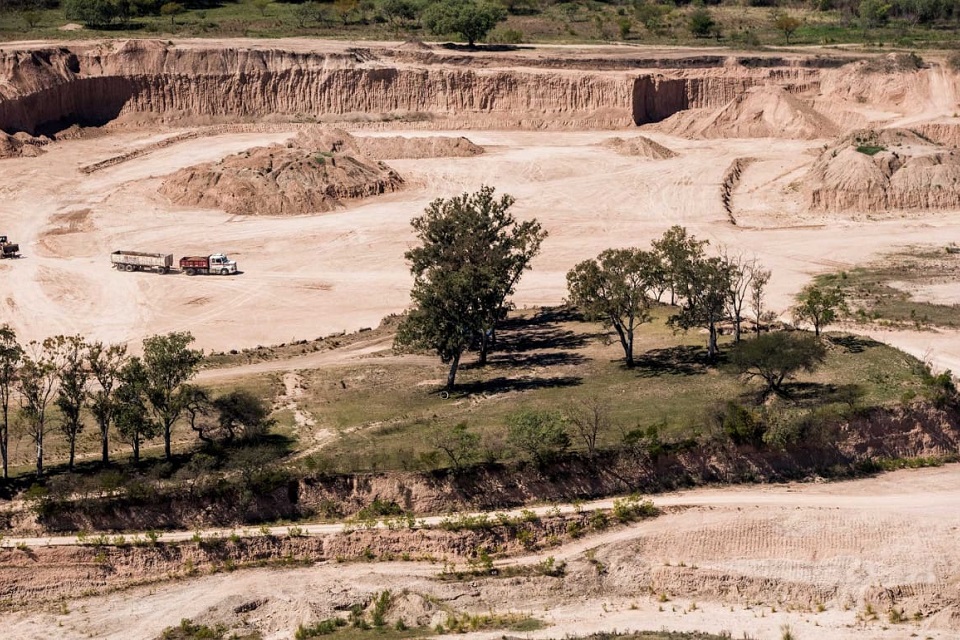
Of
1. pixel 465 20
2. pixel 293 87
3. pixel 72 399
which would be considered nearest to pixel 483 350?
pixel 72 399

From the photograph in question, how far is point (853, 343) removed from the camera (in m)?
66.7

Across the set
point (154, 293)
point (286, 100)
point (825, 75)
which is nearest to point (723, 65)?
point (825, 75)

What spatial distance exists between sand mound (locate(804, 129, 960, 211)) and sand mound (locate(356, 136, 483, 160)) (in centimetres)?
2997

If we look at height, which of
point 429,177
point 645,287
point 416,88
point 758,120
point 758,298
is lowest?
point 758,298

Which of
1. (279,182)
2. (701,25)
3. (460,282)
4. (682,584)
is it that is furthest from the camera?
(701,25)

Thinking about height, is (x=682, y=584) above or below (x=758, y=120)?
below

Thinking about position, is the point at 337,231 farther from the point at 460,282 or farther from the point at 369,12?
the point at 369,12

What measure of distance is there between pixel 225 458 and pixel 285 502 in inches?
150

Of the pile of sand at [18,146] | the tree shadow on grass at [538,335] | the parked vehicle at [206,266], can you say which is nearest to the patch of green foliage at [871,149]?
the tree shadow on grass at [538,335]

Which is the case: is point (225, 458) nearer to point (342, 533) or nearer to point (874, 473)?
point (342, 533)

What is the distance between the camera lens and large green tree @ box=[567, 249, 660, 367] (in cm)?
6488

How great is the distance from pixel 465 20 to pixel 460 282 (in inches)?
3349

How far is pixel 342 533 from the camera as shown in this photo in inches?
1941

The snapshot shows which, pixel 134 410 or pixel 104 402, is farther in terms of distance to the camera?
pixel 104 402
